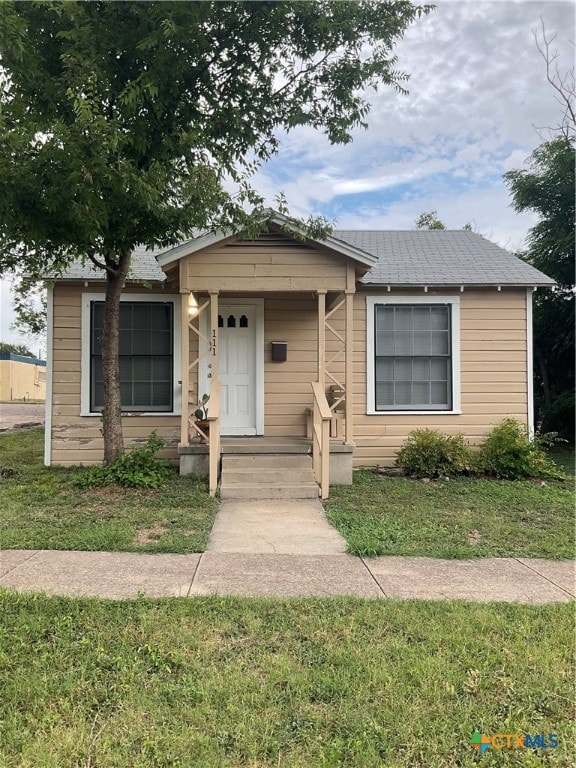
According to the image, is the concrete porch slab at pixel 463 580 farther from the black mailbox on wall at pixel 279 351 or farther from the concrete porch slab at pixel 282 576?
the black mailbox on wall at pixel 279 351

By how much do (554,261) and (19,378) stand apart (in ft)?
106

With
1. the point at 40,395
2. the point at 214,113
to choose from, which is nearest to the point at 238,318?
the point at 214,113

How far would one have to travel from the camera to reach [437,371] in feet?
27.1

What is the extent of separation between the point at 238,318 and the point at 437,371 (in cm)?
351

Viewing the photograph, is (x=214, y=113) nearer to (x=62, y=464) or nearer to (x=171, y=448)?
(x=171, y=448)

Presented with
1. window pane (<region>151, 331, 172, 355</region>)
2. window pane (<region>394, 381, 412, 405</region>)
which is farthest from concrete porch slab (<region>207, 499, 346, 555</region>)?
window pane (<region>151, 331, 172, 355</region>)

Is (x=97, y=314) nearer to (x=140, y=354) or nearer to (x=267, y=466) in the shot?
(x=140, y=354)

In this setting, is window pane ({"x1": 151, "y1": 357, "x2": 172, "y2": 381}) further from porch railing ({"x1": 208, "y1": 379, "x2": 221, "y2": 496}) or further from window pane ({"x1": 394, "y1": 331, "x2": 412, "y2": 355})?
window pane ({"x1": 394, "y1": 331, "x2": 412, "y2": 355})

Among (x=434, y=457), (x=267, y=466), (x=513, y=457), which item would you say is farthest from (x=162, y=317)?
(x=513, y=457)

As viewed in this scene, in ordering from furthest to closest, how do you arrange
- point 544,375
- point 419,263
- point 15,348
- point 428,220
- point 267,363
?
point 15,348
point 428,220
point 544,375
point 419,263
point 267,363

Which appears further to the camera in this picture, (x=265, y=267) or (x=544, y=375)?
(x=544, y=375)

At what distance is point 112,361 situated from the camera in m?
6.66

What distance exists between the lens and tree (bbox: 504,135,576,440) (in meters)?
11.4

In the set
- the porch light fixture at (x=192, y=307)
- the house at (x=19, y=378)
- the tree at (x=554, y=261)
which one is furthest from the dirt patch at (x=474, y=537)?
the house at (x=19, y=378)
